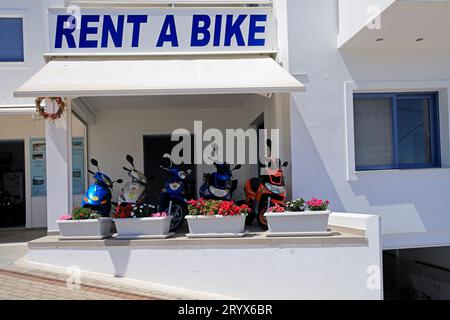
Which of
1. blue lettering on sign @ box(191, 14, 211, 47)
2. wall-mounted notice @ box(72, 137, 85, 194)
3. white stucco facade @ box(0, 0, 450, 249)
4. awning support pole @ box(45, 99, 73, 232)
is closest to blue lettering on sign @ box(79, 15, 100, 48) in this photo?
white stucco facade @ box(0, 0, 450, 249)

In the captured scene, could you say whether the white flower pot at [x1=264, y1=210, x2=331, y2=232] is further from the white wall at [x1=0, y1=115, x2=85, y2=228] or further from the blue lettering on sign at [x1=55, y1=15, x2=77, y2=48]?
the white wall at [x1=0, y1=115, x2=85, y2=228]

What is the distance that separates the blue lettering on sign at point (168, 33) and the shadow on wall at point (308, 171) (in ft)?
10.5

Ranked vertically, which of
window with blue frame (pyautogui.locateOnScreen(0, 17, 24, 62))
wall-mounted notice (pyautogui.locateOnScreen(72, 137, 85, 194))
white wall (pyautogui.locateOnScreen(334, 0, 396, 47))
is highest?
window with blue frame (pyautogui.locateOnScreen(0, 17, 24, 62))

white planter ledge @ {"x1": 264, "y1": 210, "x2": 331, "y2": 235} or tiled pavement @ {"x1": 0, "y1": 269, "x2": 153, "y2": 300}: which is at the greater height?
white planter ledge @ {"x1": 264, "y1": 210, "x2": 331, "y2": 235}

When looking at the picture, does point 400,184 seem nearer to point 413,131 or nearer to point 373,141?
point 373,141

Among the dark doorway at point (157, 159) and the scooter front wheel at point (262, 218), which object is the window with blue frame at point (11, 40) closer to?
the dark doorway at point (157, 159)

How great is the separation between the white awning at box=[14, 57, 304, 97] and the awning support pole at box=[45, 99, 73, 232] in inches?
44.3

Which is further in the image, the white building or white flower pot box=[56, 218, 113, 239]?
the white building

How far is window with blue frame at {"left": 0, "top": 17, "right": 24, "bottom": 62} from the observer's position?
43.6 feet

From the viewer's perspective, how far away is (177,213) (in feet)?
33.3

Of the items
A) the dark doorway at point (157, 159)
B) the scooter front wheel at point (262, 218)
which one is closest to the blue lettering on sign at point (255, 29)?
the scooter front wheel at point (262, 218)

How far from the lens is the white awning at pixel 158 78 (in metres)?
8.51
